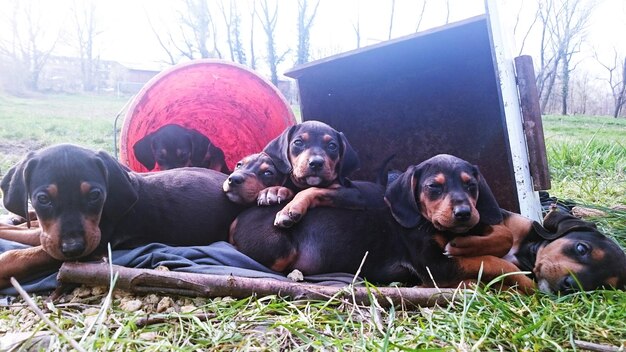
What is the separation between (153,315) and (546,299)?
80.6 inches

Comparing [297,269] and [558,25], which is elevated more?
[558,25]

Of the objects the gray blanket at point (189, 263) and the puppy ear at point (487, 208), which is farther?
the puppy ear at point (487, 208)

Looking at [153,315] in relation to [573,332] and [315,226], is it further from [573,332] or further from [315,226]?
[573,332]

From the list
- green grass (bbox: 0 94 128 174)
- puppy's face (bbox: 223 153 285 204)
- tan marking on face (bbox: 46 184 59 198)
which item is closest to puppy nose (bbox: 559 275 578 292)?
puppy's face (bbox: 223 153 285 204)

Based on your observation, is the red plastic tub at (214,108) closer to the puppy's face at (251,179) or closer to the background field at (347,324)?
the puppy's face at (251,179)

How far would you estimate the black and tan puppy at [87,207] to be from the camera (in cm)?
272

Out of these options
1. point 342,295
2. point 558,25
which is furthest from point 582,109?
point 342,295

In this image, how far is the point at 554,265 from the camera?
2873 millimetres

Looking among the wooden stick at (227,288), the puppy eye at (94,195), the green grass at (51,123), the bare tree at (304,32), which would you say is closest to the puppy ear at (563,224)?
the wooden stick at (227,288)

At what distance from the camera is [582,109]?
34.7 m

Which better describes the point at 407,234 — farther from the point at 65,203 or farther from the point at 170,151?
the point at 170,151

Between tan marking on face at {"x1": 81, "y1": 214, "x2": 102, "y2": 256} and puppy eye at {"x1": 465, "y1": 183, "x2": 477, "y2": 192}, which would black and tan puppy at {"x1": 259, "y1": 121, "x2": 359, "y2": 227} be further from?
tan marking on face at {"x1": 81, "y1": 214, "x2": 102, "y2": 256}

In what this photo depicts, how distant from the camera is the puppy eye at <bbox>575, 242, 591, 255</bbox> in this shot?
2.85m

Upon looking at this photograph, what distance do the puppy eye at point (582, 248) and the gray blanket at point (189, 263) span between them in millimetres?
1370
